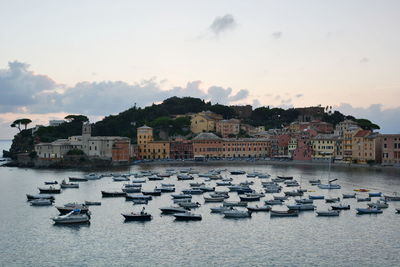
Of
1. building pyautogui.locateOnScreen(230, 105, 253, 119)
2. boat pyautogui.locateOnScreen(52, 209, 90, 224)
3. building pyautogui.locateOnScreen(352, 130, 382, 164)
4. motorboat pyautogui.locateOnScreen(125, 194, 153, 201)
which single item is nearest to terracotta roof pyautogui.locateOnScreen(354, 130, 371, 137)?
building pyautogui.locateOnScreen(352, 130, 382, 164)

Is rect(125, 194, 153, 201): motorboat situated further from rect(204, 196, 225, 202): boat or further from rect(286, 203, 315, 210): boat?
rect(286, 203, 315, 210): boat

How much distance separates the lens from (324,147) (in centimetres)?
7838

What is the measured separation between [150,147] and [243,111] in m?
34.9

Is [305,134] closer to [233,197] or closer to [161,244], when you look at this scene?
[233,197]

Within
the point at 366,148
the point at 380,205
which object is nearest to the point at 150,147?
the point at 366,148

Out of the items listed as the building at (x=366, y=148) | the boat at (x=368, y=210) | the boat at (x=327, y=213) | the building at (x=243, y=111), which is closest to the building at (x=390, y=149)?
the building at (x=366, y=148)

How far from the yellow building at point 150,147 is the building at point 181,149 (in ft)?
4.19

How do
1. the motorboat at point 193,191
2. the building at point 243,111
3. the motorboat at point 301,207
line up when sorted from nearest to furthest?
the motorboat at point 301,207 → the motorboat at point 193,191 → the building at point 243,111

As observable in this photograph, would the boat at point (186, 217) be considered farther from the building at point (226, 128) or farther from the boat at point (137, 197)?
the building at point (226, 128)

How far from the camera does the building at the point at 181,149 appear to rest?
8569 cm

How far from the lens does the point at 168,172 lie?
5956cm

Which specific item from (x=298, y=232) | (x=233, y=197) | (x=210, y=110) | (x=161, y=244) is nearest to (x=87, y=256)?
(x=161, y=244)

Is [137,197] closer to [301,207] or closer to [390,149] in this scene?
[301,207]

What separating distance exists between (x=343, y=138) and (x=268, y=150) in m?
14.0
